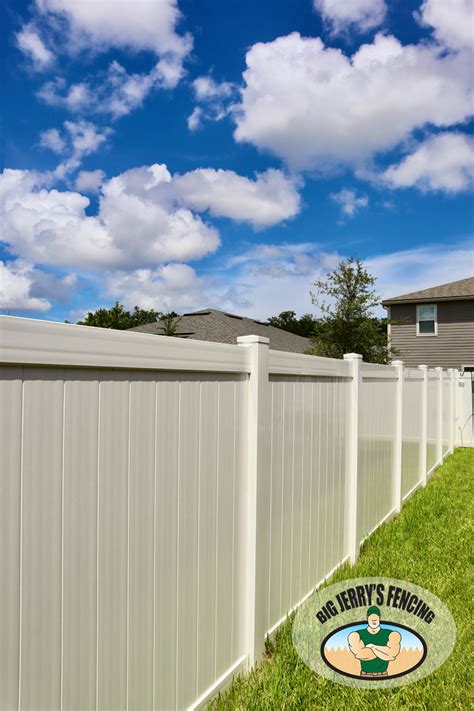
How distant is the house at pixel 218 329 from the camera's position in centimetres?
2278

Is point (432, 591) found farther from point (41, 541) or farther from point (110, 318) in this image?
point (110, 318)

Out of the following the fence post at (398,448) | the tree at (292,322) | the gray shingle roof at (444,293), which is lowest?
the fence post at (398,448)

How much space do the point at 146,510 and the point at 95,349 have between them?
2.21 feet

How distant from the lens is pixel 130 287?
45.9 metres

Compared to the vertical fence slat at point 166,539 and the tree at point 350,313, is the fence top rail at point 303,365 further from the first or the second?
the tree at point 350,313

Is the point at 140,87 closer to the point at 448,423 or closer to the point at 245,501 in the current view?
the point at 448,423

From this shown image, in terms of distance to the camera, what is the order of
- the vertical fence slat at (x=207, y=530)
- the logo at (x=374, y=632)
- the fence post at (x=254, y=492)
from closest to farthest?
1. the vertical fence slat at (x=207, y=530)
2. the fence post at (x=254, y=492)
3. the logo at (x=374, y=632)

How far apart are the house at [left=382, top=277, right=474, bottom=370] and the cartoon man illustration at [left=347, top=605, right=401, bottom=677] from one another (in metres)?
17.6

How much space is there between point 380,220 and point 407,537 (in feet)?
55.2

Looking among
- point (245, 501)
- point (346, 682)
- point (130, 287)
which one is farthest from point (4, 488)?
point (130, 287)

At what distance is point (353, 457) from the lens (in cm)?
452

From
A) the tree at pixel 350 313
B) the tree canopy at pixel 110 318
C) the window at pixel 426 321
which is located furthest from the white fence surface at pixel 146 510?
the tree canopy at pixel 110 318

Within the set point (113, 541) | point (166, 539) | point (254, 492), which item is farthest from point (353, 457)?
point (113, 541)

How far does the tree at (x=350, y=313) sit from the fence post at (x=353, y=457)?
37.1ft
